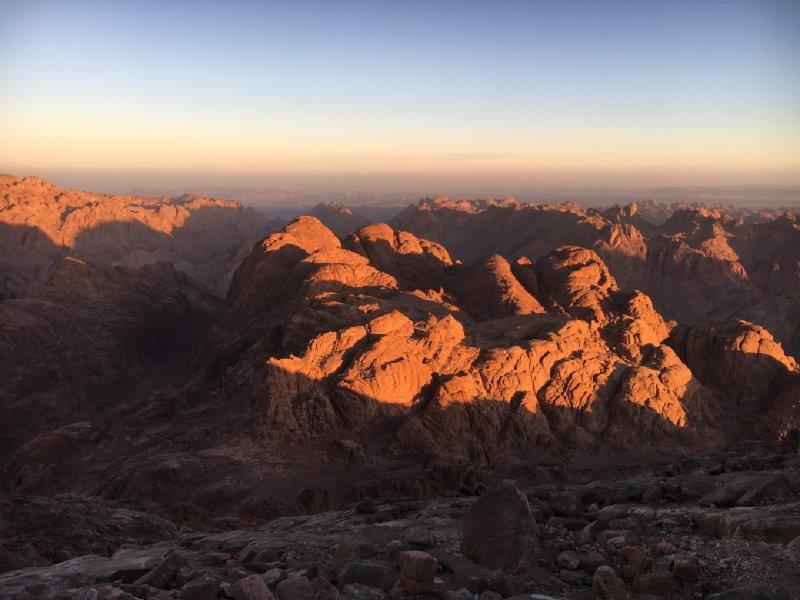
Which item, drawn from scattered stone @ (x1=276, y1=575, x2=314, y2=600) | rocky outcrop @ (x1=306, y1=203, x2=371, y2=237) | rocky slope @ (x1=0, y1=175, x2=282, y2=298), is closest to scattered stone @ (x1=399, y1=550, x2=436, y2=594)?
scattered stone @ (x1=276, y1=575, x2=314, y2=600)

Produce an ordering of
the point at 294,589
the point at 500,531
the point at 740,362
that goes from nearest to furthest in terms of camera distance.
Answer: the point at 294,589 < the point at 500,531 < the point at 740,362

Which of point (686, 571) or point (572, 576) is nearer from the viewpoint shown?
point (686, 571)

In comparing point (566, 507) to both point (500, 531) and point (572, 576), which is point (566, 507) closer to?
point (500, 531)

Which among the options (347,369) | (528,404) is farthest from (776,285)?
(347,369)

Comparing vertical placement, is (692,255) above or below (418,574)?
below

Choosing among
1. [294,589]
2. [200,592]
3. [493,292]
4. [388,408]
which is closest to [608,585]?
[294,589]

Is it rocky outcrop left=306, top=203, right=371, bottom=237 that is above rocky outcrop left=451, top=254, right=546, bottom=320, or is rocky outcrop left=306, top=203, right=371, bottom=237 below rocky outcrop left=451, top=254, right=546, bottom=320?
above

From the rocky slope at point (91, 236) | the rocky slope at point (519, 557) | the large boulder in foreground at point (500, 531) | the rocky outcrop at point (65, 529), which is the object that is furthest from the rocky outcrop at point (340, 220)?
the large boulder in foreground at point (500, 531)

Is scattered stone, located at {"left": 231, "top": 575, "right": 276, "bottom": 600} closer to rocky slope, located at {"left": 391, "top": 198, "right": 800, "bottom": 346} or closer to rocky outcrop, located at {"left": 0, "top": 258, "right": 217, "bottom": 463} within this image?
rocky outcrop, located at {"left": 0, "top": 258, "right": 217, "bottom": 463}
